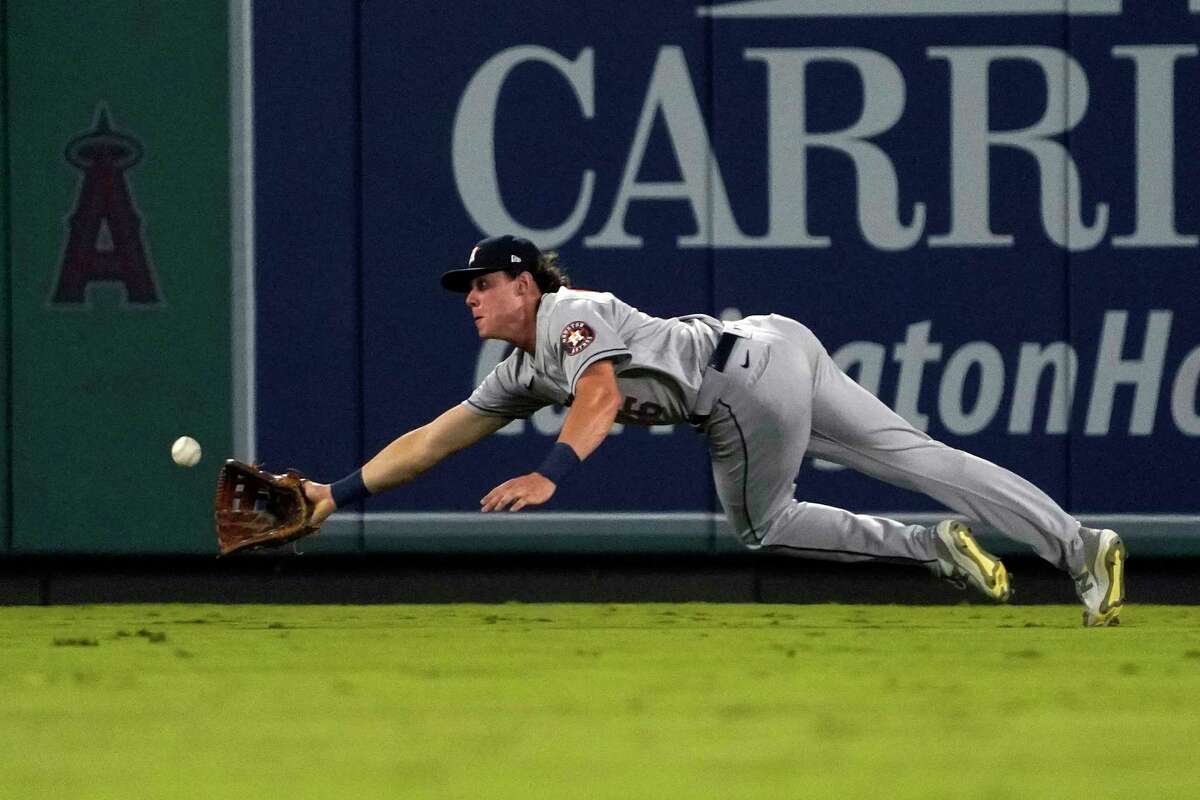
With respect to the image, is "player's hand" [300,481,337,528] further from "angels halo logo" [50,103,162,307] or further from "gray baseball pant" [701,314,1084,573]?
"angels halo logo" [50,103,162,307]

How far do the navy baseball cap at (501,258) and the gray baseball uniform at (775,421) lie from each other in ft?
0.42

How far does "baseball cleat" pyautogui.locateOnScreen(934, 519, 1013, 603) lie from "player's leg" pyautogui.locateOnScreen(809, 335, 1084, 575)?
78 millimetres

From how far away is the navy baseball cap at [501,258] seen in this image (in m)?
6.83

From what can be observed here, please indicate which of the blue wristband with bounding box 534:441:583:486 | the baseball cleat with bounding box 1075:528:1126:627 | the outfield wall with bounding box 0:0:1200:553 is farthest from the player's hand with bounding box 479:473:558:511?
the outfield wall with bounding box 0:0:1200:553

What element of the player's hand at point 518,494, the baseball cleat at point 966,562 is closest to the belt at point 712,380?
the baseball cleat at point 966,562

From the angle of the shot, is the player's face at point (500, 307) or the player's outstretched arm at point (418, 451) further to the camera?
the player's outstretched arm at point (418, 451)

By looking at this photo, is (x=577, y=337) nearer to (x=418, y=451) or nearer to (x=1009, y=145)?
(x=418, y=451)

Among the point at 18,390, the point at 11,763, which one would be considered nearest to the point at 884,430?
the point at 11,763

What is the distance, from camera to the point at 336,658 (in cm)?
657

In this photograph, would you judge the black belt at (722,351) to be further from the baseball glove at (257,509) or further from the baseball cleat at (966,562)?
the baseball glove at (257,509)

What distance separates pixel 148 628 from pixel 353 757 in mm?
3629

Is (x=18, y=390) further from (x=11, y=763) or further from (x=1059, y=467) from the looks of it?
(x=11, y=763)

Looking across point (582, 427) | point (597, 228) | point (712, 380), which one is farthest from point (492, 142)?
point (582, 427)

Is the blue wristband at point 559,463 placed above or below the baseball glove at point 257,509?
above
